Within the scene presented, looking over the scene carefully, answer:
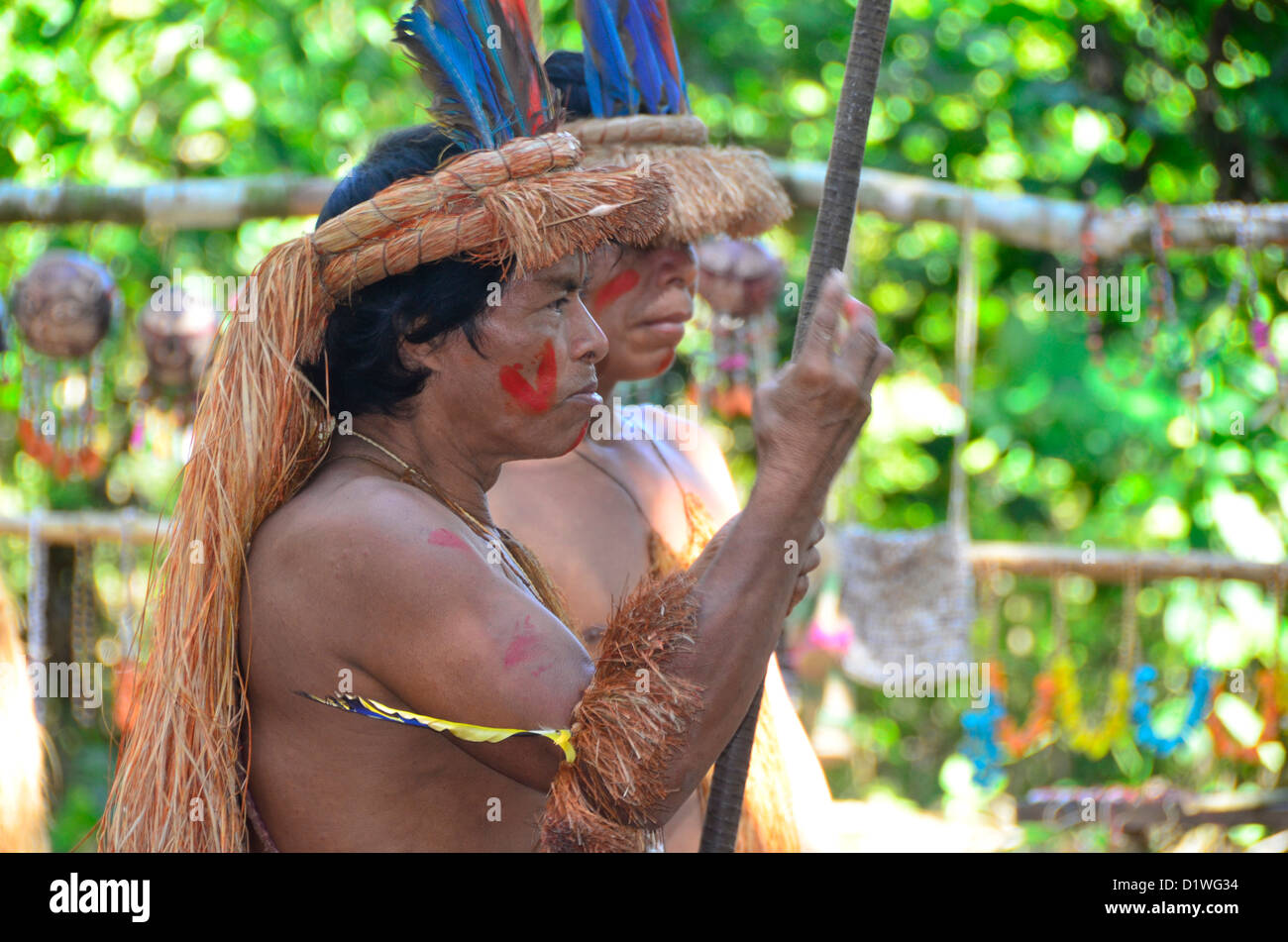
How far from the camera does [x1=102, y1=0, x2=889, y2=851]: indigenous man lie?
4.88 feet

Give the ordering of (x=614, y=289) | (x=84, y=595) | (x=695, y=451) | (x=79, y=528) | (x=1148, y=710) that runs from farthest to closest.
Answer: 1. (x=79, y=528)
2. (x=84, y=595)
3. (x=1148, y=710)
4. (x=695, y=451)
5. (x=614, y=289)

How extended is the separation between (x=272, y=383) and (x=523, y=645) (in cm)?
54

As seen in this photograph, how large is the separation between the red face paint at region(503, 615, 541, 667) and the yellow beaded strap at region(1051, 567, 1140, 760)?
3.01 meters

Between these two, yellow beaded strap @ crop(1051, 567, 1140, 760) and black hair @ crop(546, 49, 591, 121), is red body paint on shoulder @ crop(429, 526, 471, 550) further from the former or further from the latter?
yellow beaded strap @ crop(1051, 567, 1140, 760)

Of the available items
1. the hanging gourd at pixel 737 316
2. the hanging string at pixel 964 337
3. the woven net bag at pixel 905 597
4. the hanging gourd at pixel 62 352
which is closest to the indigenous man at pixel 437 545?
the hanging gourd at pixel 737 316

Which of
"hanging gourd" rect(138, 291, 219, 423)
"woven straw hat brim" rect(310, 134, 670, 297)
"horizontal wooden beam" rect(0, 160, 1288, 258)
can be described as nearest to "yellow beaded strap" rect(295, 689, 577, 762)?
"woven straw hat brim" rect(310, 134, 670, 297)

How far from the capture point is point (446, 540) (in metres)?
1.55

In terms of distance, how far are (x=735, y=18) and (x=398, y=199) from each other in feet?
14.0

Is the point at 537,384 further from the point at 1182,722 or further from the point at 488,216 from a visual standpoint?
the point at 1182,722

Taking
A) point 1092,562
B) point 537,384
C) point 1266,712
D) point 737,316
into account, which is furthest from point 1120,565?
point 537,384

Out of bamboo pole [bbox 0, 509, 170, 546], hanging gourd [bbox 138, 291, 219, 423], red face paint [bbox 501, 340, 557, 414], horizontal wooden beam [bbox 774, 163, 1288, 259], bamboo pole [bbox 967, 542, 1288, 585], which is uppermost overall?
horizontal wooden beam [bbox 774, 163, 1288, 259]
